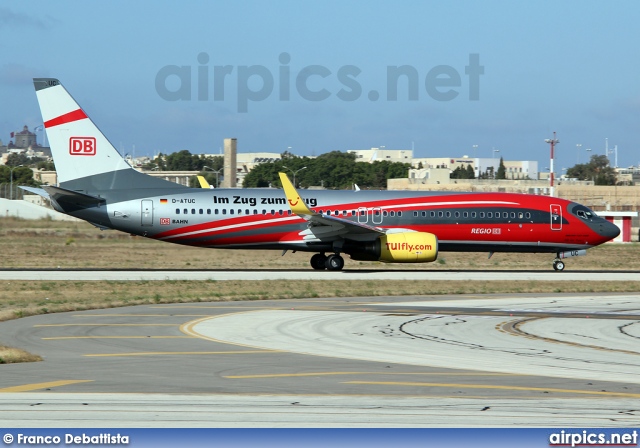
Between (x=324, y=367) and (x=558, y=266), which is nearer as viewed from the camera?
(x=324, y=367)

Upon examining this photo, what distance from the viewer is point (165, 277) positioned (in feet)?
119

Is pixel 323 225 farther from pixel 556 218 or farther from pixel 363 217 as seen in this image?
pixel 556 218

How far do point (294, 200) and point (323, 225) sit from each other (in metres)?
2.03

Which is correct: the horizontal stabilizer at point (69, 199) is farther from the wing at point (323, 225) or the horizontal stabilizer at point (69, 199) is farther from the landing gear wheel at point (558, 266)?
the landing gear wheel at point (558, 266)

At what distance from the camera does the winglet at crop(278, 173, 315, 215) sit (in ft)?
126

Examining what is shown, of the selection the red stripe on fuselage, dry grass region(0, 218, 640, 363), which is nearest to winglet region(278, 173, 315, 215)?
dry grass region(0, 218, 640, 363)

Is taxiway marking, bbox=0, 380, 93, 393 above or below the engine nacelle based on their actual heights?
below

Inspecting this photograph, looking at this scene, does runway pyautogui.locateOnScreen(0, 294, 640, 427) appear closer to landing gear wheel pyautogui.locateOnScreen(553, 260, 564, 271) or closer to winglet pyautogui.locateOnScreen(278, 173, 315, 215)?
winglet pyautogui.locateOnScreen(278, 173, 315, 215)

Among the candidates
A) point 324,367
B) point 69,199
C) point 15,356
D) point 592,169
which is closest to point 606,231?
point 69,199

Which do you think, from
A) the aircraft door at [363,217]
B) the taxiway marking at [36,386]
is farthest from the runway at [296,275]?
the taxiway marking at [36,386]

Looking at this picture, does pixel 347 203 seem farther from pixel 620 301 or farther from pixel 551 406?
pixel 551 406

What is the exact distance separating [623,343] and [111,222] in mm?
25687

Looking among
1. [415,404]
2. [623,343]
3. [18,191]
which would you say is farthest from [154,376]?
[18,191]

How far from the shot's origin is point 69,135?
3959 cm
